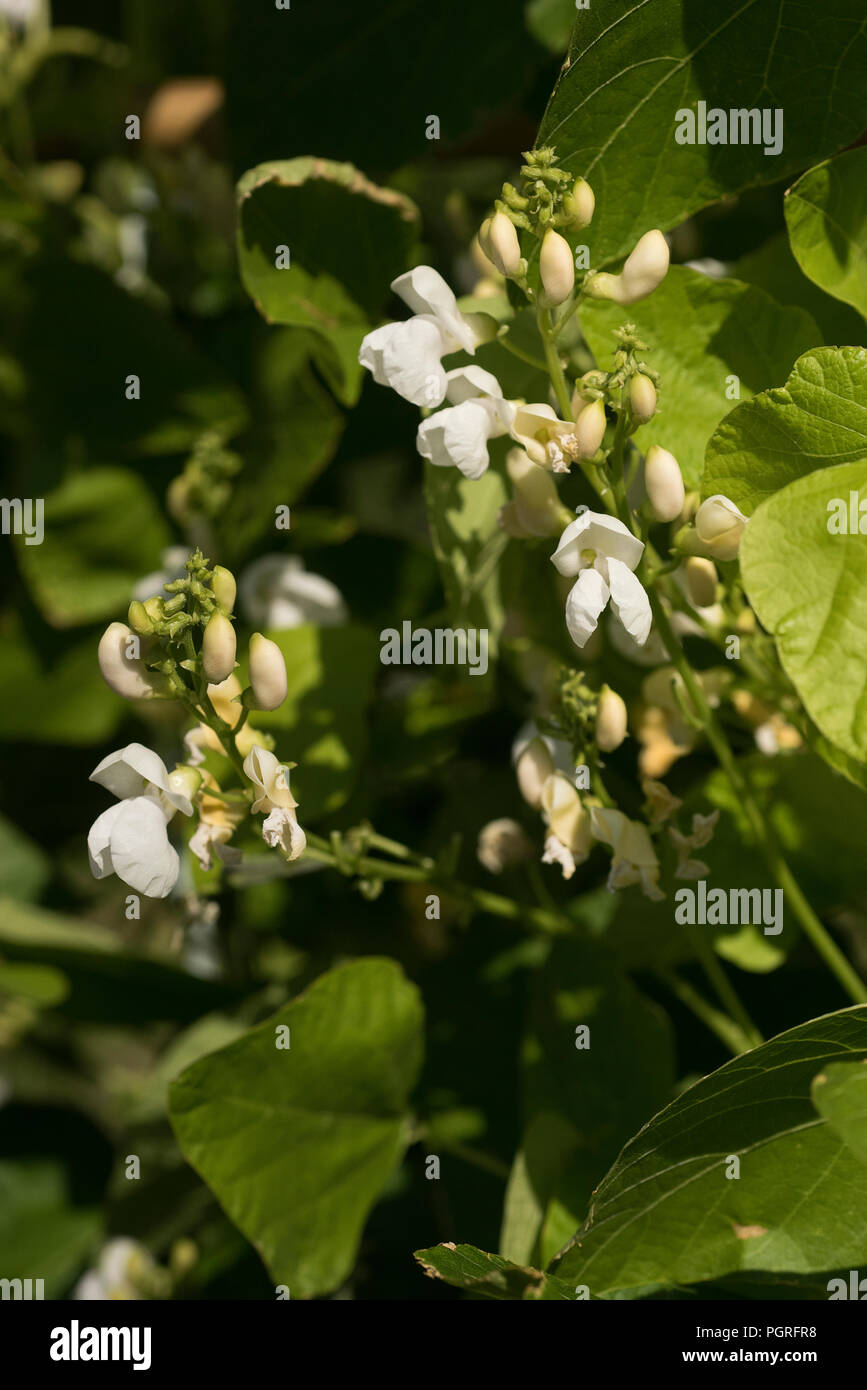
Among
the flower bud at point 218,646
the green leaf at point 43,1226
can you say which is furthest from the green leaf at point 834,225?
the green leaf at point 43,1226

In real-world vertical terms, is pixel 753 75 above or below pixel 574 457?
above

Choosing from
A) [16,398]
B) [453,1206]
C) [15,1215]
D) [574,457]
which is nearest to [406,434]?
[16,398]

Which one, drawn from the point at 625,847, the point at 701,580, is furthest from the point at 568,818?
the point at 701,580

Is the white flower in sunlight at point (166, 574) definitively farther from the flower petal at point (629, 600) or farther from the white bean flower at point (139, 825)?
the flower petal at point (629, 600)

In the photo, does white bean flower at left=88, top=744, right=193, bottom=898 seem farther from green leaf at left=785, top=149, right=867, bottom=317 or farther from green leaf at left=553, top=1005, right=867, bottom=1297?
green leaf at left=785, top=149, right=867, bottom=317

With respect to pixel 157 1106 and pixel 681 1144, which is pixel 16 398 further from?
pixel 681 1144

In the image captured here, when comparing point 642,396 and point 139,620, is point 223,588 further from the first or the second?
point 642,396

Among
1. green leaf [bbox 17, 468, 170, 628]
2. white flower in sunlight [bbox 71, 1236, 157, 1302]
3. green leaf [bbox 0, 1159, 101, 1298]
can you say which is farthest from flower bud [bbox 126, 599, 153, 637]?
green leaf [bbox 0, 1159, 101, 1298]
